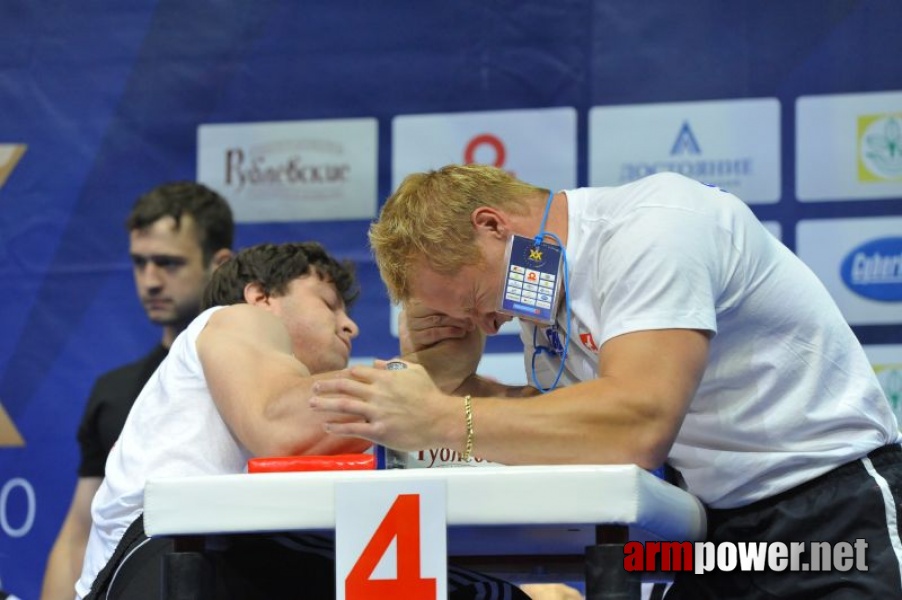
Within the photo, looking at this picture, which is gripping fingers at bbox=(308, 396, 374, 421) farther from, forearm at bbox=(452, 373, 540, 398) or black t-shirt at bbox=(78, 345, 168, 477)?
black t-shirt at bbox=(78, 345, 168, 477)

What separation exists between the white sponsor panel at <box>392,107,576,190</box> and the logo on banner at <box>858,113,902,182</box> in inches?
28.5

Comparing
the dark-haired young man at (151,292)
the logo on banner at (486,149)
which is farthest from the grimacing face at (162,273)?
the logo on banner at (486,149)

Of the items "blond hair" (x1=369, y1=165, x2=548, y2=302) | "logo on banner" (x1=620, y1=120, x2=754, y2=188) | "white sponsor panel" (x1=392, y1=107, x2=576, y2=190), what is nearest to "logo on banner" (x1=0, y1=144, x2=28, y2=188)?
"white sponsor panel" (x1=392, y1=107, x2=576, y2=190)

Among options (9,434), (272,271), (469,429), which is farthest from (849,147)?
(9,434)

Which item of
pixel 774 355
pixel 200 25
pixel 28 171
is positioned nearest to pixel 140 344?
pixel 28 171

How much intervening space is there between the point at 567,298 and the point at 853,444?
431 mm

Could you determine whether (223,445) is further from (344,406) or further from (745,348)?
(745,348)

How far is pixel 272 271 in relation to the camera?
8.22ft

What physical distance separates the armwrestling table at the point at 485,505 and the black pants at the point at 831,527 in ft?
1.14

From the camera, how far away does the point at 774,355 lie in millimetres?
1771

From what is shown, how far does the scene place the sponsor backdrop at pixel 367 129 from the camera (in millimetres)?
3324

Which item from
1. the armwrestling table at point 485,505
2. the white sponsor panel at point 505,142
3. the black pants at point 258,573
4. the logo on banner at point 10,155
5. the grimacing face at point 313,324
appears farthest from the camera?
the logo on banner at point 10,155

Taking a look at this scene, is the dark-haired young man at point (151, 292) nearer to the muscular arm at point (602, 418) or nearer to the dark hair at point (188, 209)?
the dark hair at point (188, 209)

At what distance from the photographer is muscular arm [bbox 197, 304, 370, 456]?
183 centimetres
